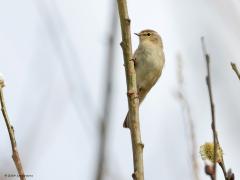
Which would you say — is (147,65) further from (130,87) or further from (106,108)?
(106,108)

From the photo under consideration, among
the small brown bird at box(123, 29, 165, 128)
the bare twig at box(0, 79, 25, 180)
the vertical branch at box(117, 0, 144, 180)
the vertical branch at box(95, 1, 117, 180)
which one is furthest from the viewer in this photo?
the small brown bird at box(123, 29, 165, 128)

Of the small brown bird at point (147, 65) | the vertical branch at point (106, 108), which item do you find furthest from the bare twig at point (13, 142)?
the small brown bird at point (147, 65)

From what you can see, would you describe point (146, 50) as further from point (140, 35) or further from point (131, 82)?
point (131, 82)

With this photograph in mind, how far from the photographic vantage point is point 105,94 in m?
1.48

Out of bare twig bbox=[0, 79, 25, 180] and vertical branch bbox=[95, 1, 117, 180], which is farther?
bare twig bbox=[0, 79, 25, 180]

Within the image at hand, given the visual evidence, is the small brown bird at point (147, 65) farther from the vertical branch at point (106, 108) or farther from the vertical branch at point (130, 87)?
the vertical branch at point (106, 108)

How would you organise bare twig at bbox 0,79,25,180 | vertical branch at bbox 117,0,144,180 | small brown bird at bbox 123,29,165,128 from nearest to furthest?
bare twig at bbox 0,79,25,180
vertical branch at bbox 117,0,144,180
small brown bird at bbox 123,29,165,128

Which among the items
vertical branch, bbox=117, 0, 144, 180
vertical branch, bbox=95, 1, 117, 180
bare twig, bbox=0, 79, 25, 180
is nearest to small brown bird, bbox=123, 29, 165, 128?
vertical branch, bbox=117, 0, 144, 180

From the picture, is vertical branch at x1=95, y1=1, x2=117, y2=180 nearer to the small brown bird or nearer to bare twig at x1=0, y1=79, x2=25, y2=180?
bare twig at x1=0, y1=79, x2=25, y2=180

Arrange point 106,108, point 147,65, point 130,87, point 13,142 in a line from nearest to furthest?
point 106,108 < point 13,142 < point 130,87 < point 147,65

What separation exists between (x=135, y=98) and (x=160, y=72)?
155 inches

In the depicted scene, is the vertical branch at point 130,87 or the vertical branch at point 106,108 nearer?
the vertical branch at point 106,108

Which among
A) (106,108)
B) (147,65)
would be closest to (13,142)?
(106,108)

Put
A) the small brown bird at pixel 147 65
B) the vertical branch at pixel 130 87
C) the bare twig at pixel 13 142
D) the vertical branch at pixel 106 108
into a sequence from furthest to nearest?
the small brown bird at pixel 147 65 < the vertical branch at pixel 130 87 < the bare twig at pixel 13 142 < the vertical branch at pixel 106 108
